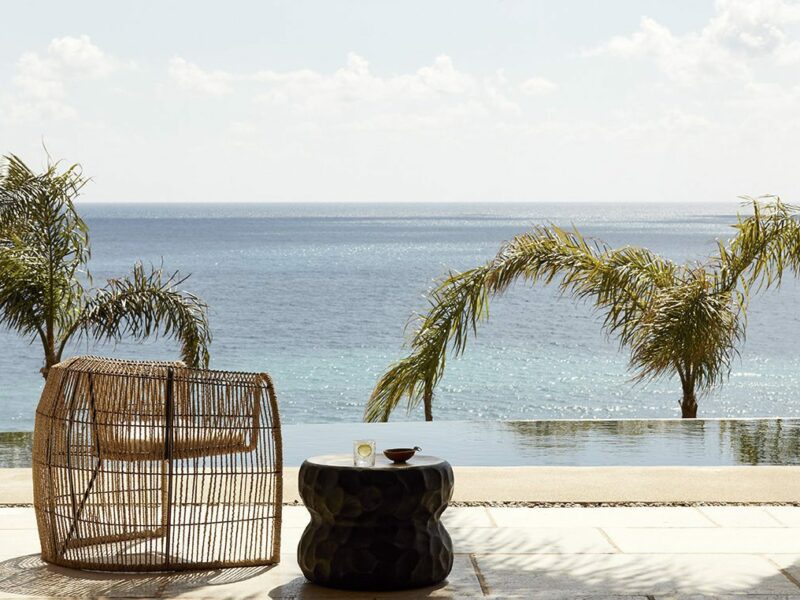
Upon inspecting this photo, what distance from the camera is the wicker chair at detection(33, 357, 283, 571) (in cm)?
458

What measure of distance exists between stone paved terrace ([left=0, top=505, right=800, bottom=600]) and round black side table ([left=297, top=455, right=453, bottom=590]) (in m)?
0.06

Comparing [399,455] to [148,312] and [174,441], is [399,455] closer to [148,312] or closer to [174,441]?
[174,441]

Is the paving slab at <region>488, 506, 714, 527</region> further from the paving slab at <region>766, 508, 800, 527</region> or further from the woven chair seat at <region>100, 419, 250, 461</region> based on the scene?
the woven chair seat at <region>100, 419, 250, 461</region>

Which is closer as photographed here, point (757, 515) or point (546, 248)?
point (757, 515)

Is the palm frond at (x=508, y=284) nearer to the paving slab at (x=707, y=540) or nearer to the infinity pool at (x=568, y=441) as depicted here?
the infinity pool at (x=568, y=441)

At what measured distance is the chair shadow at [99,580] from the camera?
425 cm

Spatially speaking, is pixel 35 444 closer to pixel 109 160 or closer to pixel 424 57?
pixel 109 160

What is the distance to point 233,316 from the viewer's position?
129 ft

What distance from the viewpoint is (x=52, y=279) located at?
9.52m

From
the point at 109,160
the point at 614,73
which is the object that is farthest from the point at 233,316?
the point at 614,73

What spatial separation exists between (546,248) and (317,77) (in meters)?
61.1

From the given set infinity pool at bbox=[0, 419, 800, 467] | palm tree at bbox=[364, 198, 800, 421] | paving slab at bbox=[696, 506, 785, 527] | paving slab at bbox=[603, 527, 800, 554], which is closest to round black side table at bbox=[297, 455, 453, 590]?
paving slab at bbox=[603, 527, 800, 554]

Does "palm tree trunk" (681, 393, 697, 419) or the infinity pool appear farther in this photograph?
"palm tree trunk" (681, 393, 697, 419)

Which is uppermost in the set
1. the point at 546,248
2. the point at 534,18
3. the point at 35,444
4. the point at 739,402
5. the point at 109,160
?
the point at 534,18
